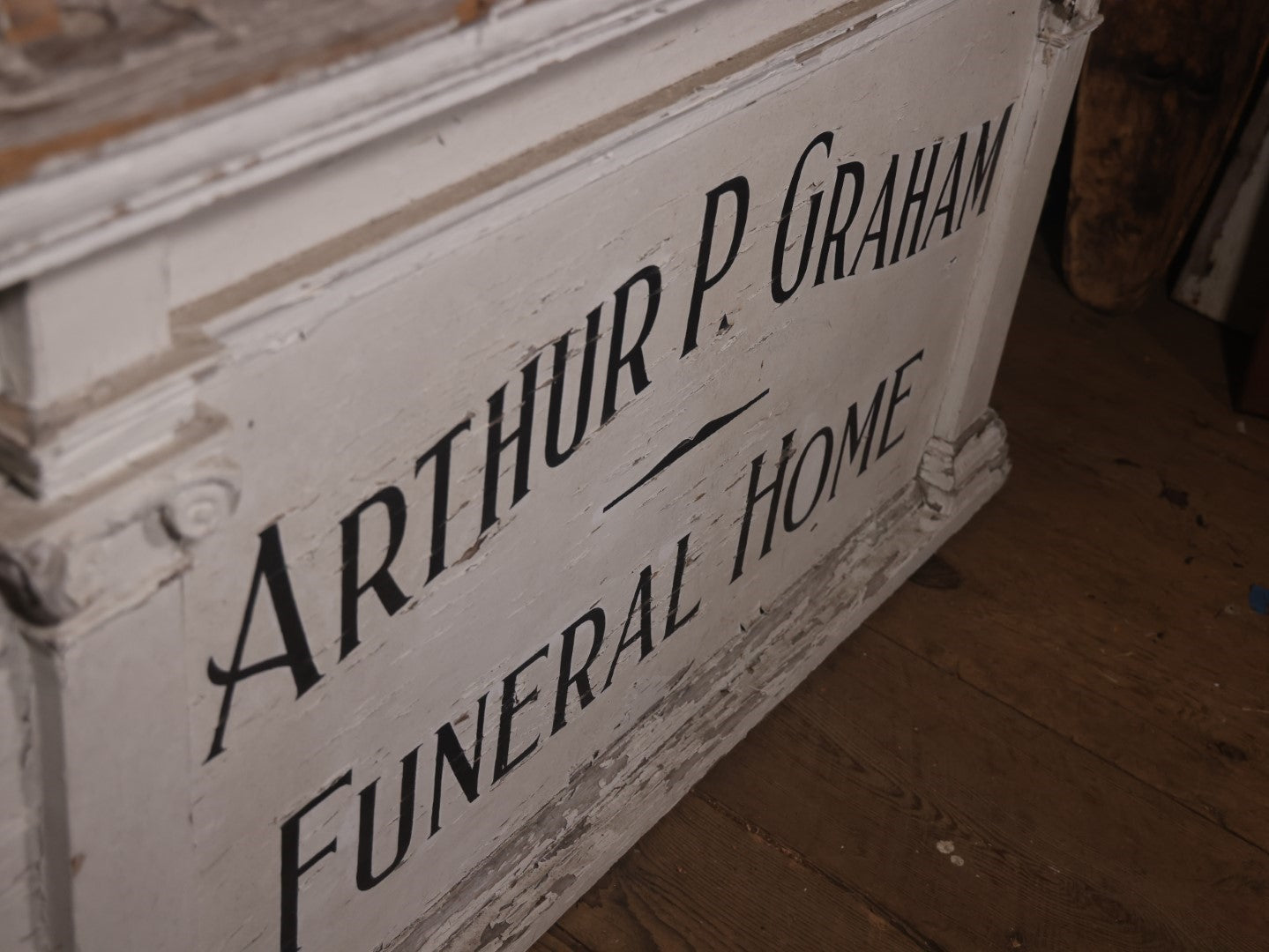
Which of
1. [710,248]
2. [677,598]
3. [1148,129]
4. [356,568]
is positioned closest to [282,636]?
[356,568]

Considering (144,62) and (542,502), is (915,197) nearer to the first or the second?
(542,502)

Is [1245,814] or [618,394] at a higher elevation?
[618,394]

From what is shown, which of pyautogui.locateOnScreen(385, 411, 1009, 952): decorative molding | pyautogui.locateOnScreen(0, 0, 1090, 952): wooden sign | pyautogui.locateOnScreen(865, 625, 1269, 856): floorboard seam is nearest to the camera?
pyautogui.locateOnScreen(0, 0, 1090, 952): wooden sign

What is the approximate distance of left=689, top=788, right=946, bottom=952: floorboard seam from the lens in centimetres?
159

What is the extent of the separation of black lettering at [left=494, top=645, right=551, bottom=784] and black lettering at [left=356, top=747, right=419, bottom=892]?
0.12 metres

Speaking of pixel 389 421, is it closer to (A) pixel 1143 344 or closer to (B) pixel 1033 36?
(B) pixel 1033 36

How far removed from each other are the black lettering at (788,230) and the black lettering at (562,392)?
291 millimetres

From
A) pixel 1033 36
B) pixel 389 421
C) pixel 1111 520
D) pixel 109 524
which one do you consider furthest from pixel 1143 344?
pixel 109 524

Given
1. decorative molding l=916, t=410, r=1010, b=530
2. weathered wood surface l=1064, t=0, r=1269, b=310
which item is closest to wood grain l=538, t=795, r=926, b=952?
decorative molding l=916, t=410, r=1010, b=530

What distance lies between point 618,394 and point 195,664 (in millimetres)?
475

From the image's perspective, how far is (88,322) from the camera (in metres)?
0.69

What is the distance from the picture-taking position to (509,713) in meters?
1.31

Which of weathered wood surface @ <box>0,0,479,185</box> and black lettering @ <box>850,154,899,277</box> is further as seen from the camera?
black lettering @ <box>850,154,899,277</box>

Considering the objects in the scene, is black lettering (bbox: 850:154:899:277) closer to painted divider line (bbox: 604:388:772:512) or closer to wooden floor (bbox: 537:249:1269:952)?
painted divider line (bbox: 604:388:772:512)
